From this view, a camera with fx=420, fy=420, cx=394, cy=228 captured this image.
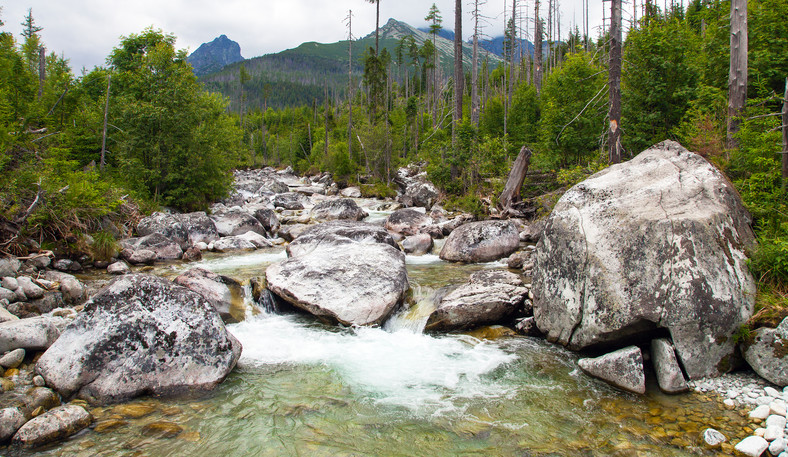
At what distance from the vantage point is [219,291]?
8.36 metres

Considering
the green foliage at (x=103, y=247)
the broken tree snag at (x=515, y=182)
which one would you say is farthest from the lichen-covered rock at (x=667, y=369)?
the green foliage at (x=103, y=247)

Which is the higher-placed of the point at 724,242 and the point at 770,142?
the point at 770,142

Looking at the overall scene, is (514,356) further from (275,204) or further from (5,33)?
(5,33)

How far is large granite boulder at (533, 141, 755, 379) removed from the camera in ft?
18.2

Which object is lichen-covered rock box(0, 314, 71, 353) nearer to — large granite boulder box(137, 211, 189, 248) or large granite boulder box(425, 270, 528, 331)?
large granite boulder box(425, 270, 528, 331)

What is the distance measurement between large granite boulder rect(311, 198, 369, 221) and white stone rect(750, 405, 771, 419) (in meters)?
17.3

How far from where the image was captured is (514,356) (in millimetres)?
6762

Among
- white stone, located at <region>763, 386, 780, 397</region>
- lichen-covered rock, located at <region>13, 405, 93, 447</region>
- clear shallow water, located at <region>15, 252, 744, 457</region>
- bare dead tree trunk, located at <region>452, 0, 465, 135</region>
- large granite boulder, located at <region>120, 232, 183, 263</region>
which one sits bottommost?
clear shallow water, located at <region>15, 252, 744, 457</region>

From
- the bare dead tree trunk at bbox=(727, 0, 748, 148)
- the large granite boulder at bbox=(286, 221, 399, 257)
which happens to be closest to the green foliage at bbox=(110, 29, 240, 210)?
the large granite boulder at bbox=(286, 221, 399, 257)

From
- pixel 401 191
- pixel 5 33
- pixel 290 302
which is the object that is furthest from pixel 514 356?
pixel 5 33

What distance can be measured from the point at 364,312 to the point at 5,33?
99.7 ft

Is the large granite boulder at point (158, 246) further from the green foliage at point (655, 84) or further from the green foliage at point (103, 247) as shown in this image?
the green foliage at point (655, 84)

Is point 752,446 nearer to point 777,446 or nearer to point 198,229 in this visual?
point 777,446

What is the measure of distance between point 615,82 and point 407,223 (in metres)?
8.64
